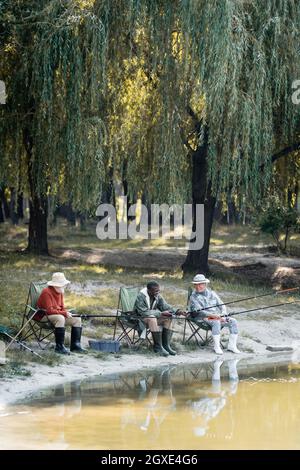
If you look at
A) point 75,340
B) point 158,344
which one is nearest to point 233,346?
point 158,344

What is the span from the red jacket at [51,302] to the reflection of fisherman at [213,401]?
2413 millimetres

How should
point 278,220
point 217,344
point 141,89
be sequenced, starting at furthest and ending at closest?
point 278,220, point 141,89, point 217,344

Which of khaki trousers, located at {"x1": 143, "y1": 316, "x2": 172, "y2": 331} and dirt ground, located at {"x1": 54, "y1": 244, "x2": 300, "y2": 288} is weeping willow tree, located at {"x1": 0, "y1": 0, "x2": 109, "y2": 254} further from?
dirt ground, located at {"x1": 54, "y1": 244, "x2": 300, "y2": 288}

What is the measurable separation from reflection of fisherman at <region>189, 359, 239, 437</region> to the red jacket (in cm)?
241

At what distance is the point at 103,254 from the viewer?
2977 cm

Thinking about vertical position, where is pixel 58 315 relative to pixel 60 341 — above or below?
above

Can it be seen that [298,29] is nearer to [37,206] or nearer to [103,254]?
[37,206]

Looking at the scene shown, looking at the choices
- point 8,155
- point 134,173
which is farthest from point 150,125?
point 8,155

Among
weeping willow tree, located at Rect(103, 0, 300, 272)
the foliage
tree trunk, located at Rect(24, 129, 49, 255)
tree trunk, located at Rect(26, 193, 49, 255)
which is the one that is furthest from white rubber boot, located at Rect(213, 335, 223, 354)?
the foliage

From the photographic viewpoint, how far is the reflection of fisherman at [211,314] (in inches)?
631

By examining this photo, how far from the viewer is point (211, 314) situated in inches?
639

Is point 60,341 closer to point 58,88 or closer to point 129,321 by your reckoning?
point 129,321

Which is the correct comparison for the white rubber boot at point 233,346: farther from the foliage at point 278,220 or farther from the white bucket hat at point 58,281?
the foliage at point 278,220

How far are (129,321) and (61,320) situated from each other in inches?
61.3
